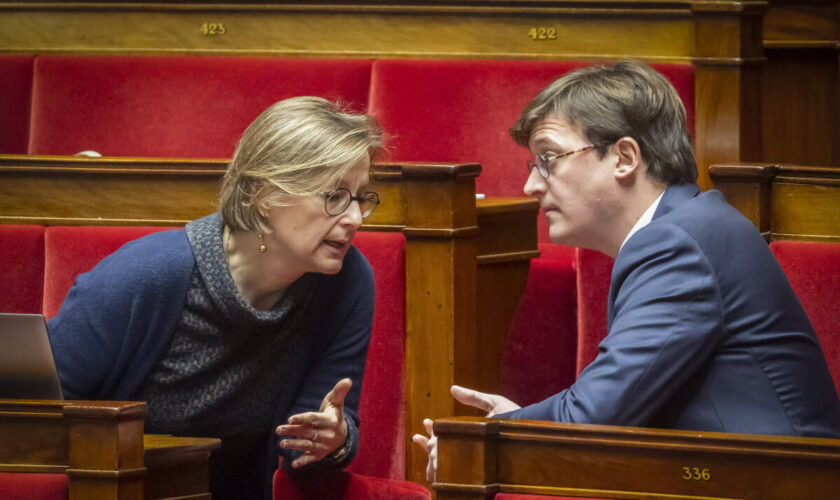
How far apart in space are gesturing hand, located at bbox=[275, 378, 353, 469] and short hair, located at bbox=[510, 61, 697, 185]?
0.19 metres

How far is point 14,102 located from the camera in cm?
117

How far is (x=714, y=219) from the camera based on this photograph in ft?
1.79

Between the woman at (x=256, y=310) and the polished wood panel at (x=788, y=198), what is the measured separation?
263 mm

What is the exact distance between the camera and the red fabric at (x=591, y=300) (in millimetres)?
853

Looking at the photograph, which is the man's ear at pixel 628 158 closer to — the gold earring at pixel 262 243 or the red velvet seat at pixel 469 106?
the gold earring at pixel 262 243

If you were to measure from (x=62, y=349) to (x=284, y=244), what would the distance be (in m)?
0.13

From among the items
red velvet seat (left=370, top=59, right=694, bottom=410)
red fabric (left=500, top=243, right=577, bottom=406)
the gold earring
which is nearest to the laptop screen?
the gold earring

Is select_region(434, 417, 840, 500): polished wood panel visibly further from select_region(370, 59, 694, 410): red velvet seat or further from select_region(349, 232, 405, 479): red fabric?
select_region(370, 59, 694, 410): red velvet seat

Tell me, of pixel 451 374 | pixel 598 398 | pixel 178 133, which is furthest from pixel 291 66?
pixel 598 398

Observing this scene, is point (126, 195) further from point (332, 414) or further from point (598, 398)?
point (598, 398)

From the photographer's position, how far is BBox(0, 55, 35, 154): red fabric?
1167mm

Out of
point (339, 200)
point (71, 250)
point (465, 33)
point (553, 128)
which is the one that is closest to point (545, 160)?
point (553, 128)

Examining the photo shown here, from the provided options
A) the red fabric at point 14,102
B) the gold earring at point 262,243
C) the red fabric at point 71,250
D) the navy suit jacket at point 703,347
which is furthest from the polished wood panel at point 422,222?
the red fabric at point 14,102

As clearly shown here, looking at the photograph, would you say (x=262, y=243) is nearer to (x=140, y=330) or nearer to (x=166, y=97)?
(x=140, y=330)
